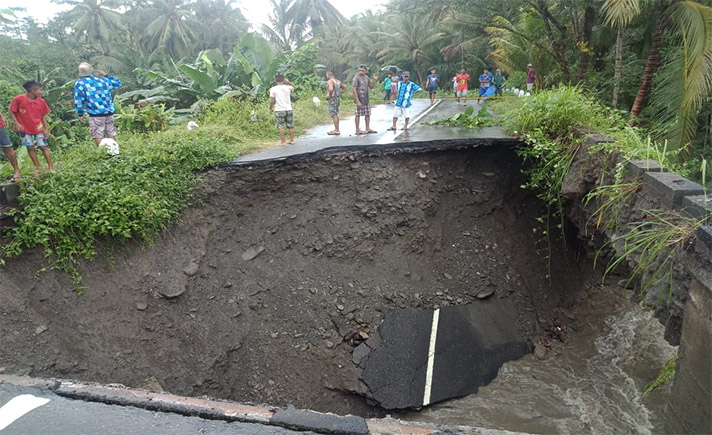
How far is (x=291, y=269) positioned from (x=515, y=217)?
4139 mm

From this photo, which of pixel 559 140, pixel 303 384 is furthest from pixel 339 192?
pixel 559 140

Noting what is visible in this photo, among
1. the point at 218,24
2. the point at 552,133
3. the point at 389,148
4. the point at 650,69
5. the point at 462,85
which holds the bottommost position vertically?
the point at 389,148

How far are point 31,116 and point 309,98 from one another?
27.0 feet

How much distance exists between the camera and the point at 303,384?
19.0 ft

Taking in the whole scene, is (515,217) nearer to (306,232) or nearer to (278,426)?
(306,232)

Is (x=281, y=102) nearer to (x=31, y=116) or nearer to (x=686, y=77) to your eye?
(x=31, y=116)

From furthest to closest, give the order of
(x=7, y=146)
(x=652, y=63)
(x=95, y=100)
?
(x=652, y=63) < (x=95, y=100) < (x=7, y=146)

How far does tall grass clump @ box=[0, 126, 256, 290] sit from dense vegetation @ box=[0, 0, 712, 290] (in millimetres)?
16

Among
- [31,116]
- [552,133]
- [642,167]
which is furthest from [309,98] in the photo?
[642,167]

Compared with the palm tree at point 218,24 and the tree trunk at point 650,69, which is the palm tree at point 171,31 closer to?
the palm tree at point 218,24

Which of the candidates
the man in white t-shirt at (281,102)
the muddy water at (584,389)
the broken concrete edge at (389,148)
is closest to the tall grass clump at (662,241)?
→ the muddy water at (584,389)

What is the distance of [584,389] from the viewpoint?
232 inches

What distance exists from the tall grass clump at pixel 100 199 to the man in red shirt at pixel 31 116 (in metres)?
0.38

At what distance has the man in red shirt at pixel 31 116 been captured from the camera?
565 centimetres
